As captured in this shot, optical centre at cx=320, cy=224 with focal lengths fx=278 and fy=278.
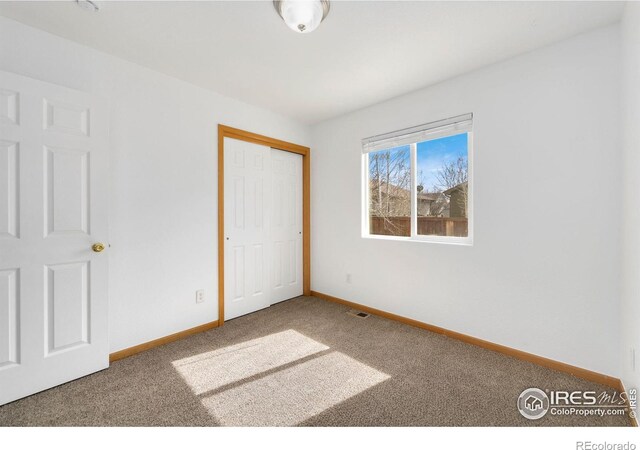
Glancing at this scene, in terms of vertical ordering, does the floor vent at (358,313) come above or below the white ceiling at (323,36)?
below

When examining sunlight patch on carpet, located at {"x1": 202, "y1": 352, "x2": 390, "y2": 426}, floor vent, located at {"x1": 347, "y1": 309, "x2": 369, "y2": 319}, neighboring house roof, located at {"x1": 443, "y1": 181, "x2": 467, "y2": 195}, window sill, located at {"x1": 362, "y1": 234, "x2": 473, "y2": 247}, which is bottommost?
sunlight patch on carpet, located at {"x1": 202, "y1": 352, "x2": 390, "y2": 426}

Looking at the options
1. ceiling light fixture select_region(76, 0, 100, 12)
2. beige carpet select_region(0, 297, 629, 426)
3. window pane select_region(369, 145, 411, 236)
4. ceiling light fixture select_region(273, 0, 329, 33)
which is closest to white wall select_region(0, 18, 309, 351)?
beige carpet select_region(0, 297, 629, 426)

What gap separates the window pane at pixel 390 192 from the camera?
304 cm

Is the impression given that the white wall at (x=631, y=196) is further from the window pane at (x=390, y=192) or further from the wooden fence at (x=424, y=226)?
the window pane at (x=390, y=192)

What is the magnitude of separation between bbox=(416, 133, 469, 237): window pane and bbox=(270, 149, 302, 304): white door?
1.61m

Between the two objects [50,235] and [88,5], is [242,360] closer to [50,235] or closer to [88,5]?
[50,235]

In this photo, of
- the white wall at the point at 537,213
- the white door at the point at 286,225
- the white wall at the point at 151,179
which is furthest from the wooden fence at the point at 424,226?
the white wall at the point at 151,179

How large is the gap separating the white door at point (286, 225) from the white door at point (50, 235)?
180 cm

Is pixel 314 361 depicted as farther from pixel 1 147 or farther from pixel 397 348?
pixel 1 147

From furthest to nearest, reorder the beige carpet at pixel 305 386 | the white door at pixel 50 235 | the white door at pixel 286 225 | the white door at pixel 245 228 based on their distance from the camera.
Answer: the white door at pixel 286 225 → the white door at pixel 245 228 → the white door at pixel 50 235 → the beige carpet at pixel 305 386

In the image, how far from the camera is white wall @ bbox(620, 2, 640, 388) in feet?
4.69

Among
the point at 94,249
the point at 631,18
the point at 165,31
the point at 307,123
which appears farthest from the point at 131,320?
the point at 631,18

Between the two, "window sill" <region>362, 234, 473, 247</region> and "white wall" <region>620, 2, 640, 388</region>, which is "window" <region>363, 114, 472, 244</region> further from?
"white wall" <region>620, 2, 640, 388</region>

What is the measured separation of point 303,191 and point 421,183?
1.60 metres
